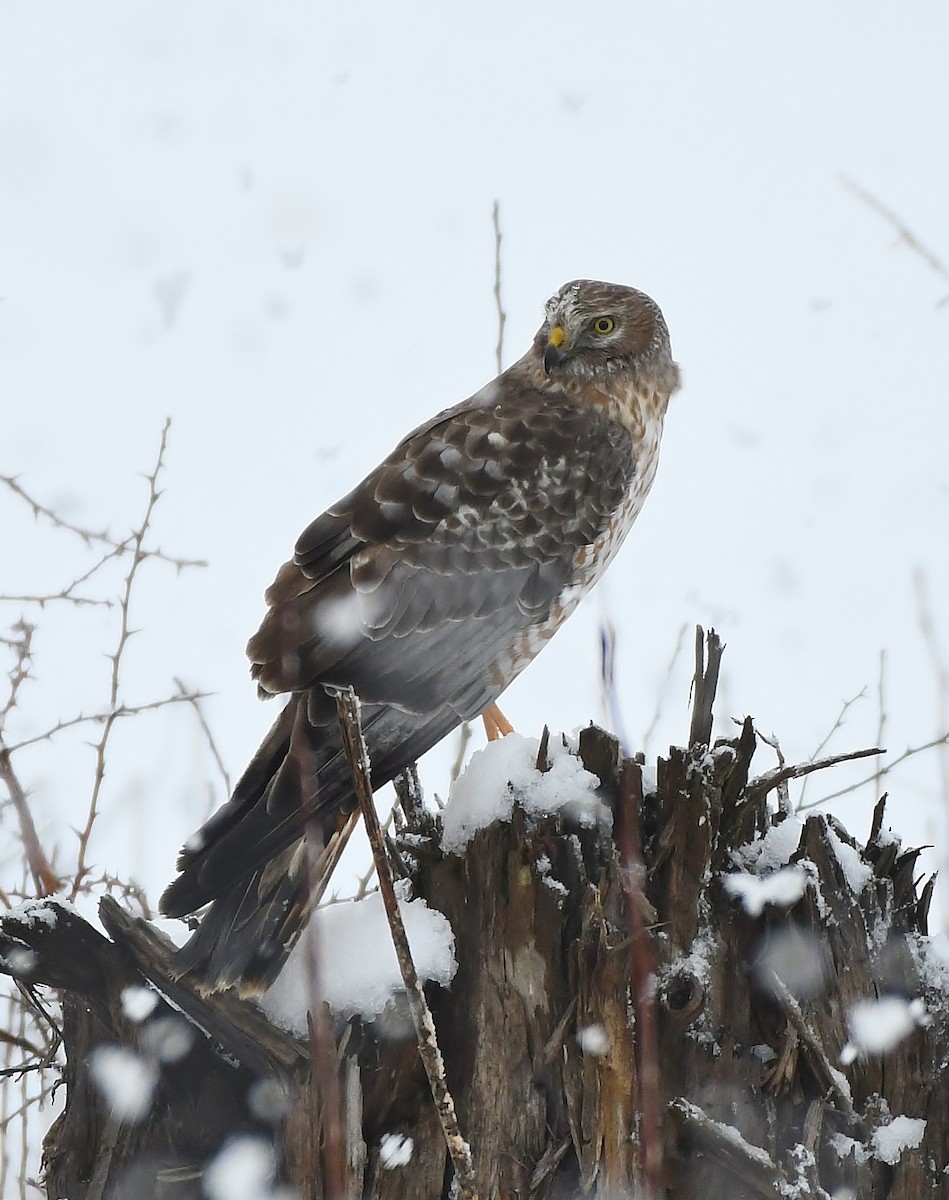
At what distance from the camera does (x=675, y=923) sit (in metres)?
2.56

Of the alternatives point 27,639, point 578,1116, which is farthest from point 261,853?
point 27,639

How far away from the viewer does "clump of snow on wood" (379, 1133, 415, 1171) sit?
2.41 meters

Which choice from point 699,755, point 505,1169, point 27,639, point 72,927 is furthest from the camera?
point 27,639

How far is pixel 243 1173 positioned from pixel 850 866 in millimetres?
1453

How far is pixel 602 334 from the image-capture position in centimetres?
416

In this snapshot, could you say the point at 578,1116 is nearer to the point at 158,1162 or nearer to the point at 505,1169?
the point at 505,1169

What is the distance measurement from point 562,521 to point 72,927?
179 centimetres

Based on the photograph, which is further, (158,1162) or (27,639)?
(27,639)

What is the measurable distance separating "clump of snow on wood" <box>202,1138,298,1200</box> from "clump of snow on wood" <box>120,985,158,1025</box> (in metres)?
0.31

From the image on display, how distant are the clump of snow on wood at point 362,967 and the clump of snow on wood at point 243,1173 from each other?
0.79 ft

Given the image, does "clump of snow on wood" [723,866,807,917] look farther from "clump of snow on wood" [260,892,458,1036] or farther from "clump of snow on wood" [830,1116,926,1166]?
"clump of snow on wood" [260,892,458,1036]

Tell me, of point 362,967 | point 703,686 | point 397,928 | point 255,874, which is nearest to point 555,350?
point 703,686

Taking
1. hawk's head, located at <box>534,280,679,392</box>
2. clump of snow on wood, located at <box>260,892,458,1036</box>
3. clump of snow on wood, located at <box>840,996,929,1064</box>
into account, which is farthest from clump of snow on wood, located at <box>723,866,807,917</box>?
hawk's head, located at <box>534,280,679,392</box>

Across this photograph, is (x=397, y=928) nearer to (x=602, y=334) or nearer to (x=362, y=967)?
(x=362, y=967)
